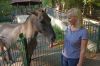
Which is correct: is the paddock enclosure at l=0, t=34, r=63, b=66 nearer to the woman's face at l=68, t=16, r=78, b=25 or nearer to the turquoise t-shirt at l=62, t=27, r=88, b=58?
the turquoise t-shirt at l=62, t=27, r=88, b=58

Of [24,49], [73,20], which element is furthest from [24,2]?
[73,20]

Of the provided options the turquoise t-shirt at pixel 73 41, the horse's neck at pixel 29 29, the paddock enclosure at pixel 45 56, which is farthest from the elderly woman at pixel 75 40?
the paddock enclosure at pixel 45 56

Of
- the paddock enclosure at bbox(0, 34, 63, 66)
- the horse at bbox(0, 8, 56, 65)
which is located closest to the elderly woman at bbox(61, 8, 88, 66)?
the horse at bbox(0, 8, 56, 65)

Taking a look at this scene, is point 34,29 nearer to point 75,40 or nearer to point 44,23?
point 44,23

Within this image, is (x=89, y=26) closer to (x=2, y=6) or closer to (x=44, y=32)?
(x=44, y=32)

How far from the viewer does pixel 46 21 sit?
6770mm

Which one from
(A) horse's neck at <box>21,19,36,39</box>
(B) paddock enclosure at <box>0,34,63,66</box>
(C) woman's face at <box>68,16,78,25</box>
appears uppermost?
(C) woman's face at <box>68,16,78,25</box>

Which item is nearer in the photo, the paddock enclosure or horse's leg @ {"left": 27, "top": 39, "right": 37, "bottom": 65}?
horse's leg @ {"left": 27, "top": 39, "right": 37, "bottom": 65}

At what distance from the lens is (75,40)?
16.3ft

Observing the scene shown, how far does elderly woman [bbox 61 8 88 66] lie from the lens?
15.7 feet

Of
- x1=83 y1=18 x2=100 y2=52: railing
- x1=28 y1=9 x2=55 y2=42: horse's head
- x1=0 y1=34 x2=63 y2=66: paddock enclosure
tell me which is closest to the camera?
x1=28 y1=9 x2=55 y2=42: horse's head

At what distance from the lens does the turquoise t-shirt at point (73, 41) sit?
489 cm

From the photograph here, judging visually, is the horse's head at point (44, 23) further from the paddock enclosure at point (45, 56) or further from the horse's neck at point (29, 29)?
the paddock enclosure at point (45, 56)

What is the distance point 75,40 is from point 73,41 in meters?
0.05
